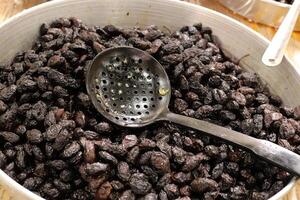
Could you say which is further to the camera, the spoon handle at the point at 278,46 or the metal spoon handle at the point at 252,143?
the spoon handle at the point at 278,46

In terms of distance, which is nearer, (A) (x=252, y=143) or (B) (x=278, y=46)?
(A) (x=252, y=143)

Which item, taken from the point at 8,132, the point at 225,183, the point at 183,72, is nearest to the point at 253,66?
the point at 183,72

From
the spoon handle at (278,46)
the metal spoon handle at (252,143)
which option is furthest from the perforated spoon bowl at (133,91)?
the spoon handle at (278,46)

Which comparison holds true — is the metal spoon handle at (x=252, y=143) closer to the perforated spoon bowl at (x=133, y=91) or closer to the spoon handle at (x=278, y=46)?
the perforated spoon bowl at (x=133, y=91)

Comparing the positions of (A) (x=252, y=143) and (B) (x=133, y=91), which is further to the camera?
(B) (x=133, y=91)

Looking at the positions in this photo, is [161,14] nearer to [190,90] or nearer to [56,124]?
[190,90]

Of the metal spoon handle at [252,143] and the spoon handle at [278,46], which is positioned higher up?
the spoon handle at [278,46]

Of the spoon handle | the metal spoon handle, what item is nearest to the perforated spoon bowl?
the metal spoon handle
